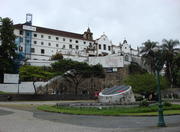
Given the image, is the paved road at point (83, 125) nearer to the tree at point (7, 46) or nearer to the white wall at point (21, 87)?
the white wall at point (21, 87)

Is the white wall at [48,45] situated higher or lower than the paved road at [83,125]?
higher

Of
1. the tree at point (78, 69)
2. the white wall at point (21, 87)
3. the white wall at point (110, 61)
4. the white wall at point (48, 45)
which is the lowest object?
the white wall at point (21, 87)

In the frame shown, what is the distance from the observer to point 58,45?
83.9 metres

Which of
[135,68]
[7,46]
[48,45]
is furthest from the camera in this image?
[48,45]

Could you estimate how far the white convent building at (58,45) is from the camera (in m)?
75.5

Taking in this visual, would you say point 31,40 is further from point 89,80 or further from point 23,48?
point 89,80

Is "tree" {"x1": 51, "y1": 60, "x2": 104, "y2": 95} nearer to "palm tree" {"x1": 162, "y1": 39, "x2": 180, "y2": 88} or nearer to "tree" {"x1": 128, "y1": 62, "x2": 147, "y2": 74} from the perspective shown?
"tree" {"x1": 128, "y1": 62, "x2": 147, "y2": 74}

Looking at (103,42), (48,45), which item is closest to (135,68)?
(103,42)

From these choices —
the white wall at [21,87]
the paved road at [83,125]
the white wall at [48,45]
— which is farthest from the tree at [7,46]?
the paved road at [83,125]

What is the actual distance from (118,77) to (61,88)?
63.4 feet

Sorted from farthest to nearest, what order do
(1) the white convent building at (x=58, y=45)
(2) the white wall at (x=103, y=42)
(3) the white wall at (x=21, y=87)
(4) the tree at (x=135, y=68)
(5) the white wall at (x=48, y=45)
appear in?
(2) the white wall at (x=103, y=42)
(5) the white wall at (x=48, y=45)
(1) the white convent building at (x=58, y=45)
(4) the tree at (x=135, y=68)
(3) the white wall at (x=21, y=87)

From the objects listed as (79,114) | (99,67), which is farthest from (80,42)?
(79,114)

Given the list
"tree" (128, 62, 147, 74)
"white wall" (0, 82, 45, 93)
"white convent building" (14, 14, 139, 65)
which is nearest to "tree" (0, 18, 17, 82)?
"white wall" (0, 82, 45, 93)

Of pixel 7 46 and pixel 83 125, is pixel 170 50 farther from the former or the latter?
pixel 83 125
